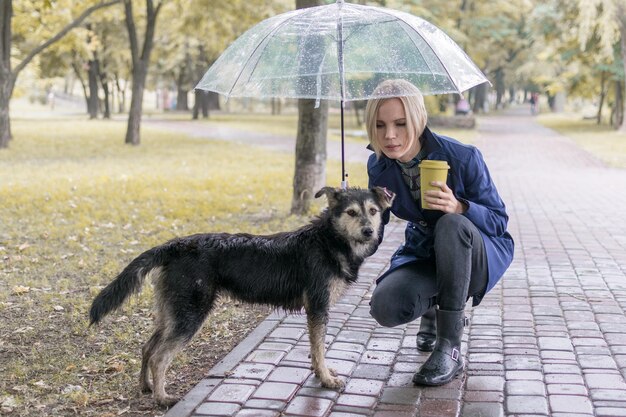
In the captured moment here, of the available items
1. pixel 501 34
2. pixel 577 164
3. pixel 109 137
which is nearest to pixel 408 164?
pixel 577 164

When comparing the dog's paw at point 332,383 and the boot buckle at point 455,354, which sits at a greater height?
the boot buckle at point 455,354

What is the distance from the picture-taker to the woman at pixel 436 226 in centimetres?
425

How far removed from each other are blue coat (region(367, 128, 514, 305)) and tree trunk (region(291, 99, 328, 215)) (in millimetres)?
5168

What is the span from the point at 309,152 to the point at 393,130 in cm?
571

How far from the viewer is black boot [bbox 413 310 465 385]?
426 centimetres

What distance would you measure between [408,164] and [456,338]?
114cm

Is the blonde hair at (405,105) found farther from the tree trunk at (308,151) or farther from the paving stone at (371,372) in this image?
the tree trunk at (308,151)

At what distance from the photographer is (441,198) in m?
4.17

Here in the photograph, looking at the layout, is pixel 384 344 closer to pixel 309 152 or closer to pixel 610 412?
pixel 610 412

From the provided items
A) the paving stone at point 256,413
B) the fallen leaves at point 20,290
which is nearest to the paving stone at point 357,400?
the paving stone at point 256,413

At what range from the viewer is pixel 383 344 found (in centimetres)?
512

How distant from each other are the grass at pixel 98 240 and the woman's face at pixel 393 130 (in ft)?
6.11

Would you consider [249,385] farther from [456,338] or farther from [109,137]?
[109,137]

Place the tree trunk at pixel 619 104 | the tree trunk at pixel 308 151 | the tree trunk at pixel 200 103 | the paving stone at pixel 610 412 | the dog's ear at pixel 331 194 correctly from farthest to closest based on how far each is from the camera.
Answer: the tree trunk at pixel 200 103
the tree trunk at pixel 619 104
the tree trunk at pixel 308 151
the dog's ear at pixel 331 194
the paving stone at pixel 610 412
